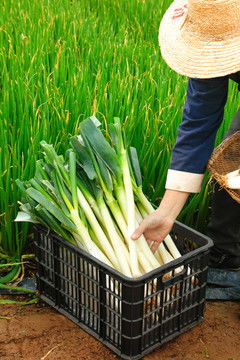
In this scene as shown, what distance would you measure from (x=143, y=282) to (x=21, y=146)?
37.3 inches

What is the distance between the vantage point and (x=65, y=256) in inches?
83.8

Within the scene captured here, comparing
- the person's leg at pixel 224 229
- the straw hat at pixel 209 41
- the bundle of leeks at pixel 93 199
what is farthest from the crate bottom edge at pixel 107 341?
the straw hat at pixel 209 41

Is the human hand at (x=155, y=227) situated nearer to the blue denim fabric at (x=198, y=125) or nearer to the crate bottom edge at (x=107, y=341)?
the blue denim fabric at (x=198, y=125)

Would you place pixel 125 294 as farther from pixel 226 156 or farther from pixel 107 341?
pixel 226 156

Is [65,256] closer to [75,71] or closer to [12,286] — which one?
[12,286]

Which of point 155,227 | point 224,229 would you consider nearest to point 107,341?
point 155,227

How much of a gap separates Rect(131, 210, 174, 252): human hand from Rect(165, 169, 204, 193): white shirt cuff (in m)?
0.12

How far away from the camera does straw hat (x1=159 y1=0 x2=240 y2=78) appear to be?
72.2 inches

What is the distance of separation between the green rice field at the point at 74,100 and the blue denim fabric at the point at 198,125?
15.5 inches

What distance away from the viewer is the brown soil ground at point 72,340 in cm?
206

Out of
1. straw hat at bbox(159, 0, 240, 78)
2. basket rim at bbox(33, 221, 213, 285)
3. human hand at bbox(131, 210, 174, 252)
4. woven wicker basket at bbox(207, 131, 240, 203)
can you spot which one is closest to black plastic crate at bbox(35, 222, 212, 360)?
basket rim at bbox(33, 221, 213, 285)

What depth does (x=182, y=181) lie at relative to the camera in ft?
7.02

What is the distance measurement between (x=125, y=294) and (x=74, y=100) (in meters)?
1.18

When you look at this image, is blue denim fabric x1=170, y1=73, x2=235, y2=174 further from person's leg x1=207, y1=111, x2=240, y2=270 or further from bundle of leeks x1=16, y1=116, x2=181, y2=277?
person's leg x1=207, y1=111, x2=240, y2=270
